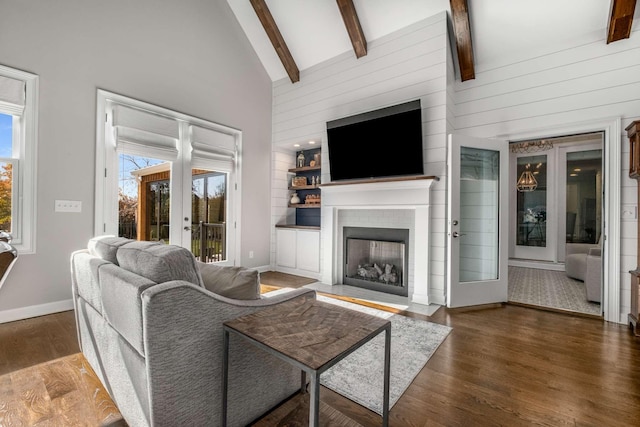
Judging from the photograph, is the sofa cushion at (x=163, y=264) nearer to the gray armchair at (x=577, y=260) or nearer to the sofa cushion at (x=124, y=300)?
the sofa cushion at (x=124, y=300)

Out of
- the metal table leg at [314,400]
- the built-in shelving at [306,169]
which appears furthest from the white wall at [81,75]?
the metal table leg at [314,400]

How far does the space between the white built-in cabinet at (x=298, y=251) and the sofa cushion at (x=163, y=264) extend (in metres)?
3.41

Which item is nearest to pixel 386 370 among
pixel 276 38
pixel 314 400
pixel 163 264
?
pixel 314 400

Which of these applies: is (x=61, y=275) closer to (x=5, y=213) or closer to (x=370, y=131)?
(x=5, y=213)

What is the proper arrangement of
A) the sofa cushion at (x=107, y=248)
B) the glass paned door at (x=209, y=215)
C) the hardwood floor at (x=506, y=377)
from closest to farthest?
the hardwood floor at (x=506, y=377) < the sofa cushion at (x=107, y=248) < the glass paned door at (x=209, y=215)

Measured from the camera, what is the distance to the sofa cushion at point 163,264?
50.0 inches

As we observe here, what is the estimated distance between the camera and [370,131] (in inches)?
156

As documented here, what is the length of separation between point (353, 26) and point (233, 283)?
154 inches

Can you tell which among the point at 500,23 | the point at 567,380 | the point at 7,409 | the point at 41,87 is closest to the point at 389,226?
the point at 567,380

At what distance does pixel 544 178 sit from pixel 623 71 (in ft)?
11.8

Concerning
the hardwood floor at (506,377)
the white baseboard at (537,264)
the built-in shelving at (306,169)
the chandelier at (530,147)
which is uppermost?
the chandelier at (530,147)

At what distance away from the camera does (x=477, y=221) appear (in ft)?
12.4

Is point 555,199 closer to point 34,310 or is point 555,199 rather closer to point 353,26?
point 353,26

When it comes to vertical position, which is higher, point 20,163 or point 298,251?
point 20,163
